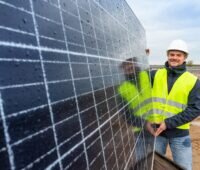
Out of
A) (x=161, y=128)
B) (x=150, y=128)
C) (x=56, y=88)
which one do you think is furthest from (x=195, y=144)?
(x=56, y=88)

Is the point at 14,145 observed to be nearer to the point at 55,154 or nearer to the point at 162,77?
the point at 55,154

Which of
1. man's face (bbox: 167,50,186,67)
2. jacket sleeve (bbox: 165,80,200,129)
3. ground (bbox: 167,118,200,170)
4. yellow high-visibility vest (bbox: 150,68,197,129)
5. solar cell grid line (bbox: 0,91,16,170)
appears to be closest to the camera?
solar cell grid line (bbox: 0,91,16,170)

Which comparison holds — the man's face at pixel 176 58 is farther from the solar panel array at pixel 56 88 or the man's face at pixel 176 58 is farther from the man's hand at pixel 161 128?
the solar panel array at pixel 56 88

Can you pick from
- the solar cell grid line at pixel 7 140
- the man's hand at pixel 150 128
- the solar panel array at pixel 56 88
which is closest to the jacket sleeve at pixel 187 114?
the man's hand at pixel 150 128

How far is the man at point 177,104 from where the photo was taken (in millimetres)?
4930

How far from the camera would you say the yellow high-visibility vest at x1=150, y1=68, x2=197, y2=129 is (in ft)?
16.6

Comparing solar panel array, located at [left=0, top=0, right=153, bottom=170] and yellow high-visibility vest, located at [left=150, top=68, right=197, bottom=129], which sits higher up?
solar panel array, located at [left=0, top=0, right=153, bottom=170]

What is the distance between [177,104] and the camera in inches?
203

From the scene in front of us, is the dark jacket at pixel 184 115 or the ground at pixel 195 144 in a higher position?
the dark jacket at pixel 184 115

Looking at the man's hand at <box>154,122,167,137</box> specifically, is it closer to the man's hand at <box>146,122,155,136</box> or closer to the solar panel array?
the man's hand at <box>146,122,155,136</box>

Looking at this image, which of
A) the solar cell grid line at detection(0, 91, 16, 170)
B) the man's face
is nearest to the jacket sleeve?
the man's face

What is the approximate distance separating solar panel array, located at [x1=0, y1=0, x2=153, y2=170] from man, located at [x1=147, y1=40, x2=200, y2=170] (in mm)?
2643

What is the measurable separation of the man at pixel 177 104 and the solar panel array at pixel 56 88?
2.64m

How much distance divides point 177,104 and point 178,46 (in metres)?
0.93
